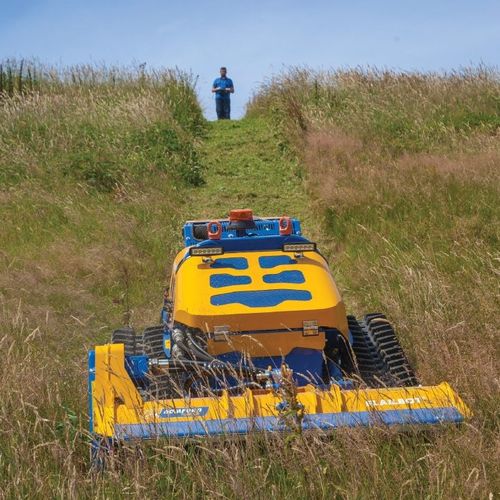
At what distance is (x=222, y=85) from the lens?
62.2 feet

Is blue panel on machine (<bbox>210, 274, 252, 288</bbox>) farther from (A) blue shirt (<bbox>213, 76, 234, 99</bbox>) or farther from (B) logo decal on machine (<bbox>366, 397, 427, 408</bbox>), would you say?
(A) blue shirt (<bbox>213, 76, 234, 99</bbox>)

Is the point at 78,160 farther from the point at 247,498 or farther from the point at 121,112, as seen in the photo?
the point at 247,498

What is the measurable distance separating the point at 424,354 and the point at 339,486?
2076 mm

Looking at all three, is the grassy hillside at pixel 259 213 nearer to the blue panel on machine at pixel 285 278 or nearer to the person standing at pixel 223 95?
the blue panel on machine at pixel 285 278

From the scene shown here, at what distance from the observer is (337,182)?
11.0 m

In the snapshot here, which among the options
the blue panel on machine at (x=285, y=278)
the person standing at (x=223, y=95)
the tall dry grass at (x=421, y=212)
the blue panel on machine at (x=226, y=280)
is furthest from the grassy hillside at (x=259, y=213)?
the person standing at (x=223, y=95)

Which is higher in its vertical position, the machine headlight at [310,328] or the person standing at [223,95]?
the person standing at [223,95]

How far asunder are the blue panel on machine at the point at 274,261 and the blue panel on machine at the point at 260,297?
0.40 m

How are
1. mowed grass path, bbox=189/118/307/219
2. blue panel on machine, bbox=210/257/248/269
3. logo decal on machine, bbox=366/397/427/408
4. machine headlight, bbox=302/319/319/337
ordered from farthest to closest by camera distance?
mowed grass path, bbox=189/118/307/219 → blue panel on machine, bbox=210/257/248/269 → machine headlight, bbox=302/319/319/337 → logo decal on machine, bbox=366/397/427/408

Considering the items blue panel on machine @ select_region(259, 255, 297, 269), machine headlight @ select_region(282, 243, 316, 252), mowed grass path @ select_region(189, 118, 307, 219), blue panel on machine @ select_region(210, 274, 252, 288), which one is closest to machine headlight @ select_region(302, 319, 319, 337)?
blue panel on machine @ select_region(210, 274, 252, 288)

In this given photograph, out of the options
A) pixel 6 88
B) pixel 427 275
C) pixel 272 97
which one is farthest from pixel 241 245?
pixel 6 88

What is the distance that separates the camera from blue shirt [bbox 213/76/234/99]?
61.9 feet

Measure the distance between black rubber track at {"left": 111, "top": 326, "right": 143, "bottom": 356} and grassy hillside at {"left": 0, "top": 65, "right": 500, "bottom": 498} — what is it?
40 centimetres

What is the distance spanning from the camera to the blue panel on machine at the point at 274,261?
531 cm
